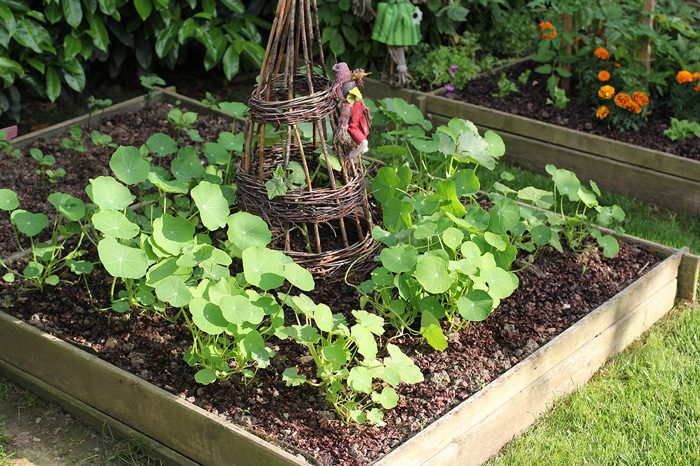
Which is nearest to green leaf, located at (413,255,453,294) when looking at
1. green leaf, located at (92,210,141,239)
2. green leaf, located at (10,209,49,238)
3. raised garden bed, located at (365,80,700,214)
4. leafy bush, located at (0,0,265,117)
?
green leaf, located at (92,210,141,239)

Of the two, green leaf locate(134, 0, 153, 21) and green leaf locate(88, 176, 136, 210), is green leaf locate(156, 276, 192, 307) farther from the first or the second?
green leaf locate(134, 0, 153, 21)

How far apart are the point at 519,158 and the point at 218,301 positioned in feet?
8.55

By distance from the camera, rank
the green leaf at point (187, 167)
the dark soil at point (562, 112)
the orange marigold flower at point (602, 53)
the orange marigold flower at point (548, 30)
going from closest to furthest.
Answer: the green leaf at point (187, 167)
the dark soil at point (562, 112)
the orange marigold flower at point (602, 53)
the orange marigold flower at point (548, 30)

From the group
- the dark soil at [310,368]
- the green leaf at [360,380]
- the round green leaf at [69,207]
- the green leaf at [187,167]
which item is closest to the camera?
the green leaf at [360,380]

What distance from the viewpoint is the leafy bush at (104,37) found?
5.27 m

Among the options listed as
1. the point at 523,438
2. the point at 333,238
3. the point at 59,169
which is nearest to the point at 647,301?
the point at 523,438

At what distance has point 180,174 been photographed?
13.1 ft

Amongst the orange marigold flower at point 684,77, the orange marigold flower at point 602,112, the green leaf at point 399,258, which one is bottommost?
the orange marigold flower at point 602,112

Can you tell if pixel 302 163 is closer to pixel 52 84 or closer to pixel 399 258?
pixel 399 258

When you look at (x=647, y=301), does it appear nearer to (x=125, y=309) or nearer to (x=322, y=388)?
(x=322, y=388)

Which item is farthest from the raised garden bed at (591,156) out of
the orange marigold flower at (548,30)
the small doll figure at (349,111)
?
the small doll figure at (349,111)

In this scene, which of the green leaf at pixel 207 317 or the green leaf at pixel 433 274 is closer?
the green leaf at pixel 207 317

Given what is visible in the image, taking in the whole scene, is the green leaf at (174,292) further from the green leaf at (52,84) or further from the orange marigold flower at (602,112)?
the orange marigold flower at (602,112)

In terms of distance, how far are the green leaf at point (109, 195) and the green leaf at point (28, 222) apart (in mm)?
289
